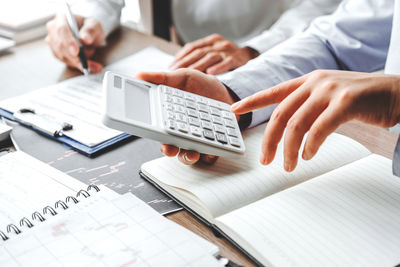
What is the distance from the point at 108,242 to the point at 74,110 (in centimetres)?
38

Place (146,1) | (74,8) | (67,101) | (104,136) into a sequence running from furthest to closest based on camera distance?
(146,1) → (74,8) → (67,101) → (104,136)

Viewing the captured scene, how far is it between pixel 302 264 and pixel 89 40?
2.46 feet

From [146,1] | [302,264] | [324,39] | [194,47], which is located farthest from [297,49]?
[146,1]

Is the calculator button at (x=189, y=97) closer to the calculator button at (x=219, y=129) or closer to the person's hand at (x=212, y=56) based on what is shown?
the calculator button at (x=219, y=129)

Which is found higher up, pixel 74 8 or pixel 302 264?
pixel 74 8

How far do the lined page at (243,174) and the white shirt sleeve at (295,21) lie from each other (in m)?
0.48

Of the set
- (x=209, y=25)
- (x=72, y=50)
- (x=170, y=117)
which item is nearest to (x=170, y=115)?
(x=170, y=117)

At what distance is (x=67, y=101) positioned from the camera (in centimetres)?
75

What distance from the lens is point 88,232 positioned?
1.32 ft

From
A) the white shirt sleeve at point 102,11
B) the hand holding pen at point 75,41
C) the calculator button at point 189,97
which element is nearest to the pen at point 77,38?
the hand holding pen at point 75,41

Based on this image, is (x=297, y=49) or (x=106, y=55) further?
(x=106, y=55)

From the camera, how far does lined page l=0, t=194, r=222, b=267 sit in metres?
0.37

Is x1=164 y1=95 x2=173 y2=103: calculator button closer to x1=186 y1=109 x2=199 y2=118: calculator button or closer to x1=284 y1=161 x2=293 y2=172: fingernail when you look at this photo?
x1=186 y1=109 x2=199 y2=118: calculator button

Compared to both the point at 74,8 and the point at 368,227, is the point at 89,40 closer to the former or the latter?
the point at 74,8
